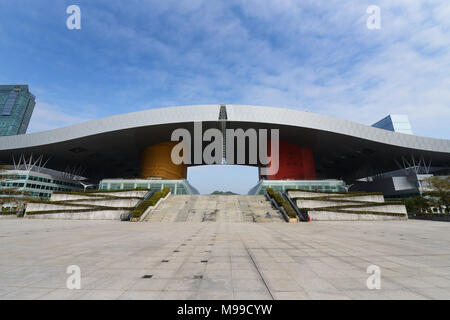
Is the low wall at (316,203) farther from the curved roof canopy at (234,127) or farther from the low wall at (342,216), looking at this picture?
the curved roof canopy at (234,127)

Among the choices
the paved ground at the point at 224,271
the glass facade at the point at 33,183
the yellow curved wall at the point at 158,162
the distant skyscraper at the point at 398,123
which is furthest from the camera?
the distant skyscraper at the point at 398,123

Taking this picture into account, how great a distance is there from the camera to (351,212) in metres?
20.1

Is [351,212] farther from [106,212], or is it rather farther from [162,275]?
[106,212]

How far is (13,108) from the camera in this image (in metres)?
153

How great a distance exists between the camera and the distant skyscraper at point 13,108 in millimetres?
149375

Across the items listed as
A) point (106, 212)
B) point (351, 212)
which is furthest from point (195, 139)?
point (351, 212)

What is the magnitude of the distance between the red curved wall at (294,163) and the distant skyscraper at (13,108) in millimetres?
196751

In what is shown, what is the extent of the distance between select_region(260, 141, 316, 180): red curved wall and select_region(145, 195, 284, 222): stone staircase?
15.2m

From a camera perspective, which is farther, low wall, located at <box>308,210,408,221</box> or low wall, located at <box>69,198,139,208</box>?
low wall, located at <box>69,198,139,208</box>

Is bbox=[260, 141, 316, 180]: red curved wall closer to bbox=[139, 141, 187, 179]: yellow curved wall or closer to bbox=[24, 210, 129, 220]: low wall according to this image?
bbox=[139, 141, 187, 179]: yellow curved wall

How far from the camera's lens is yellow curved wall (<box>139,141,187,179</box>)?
4319 centimetres
